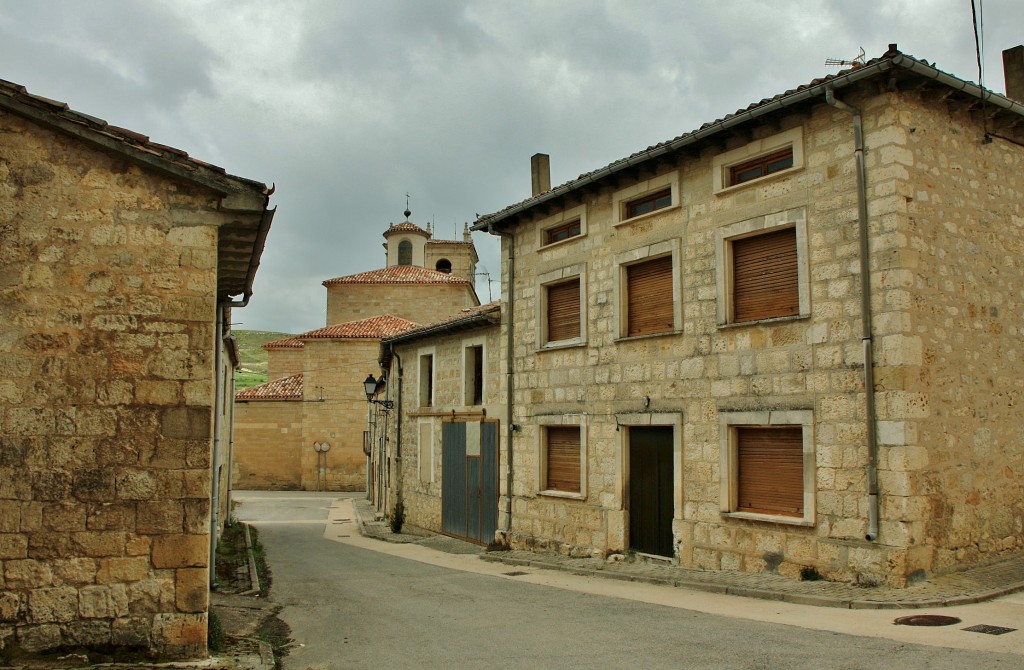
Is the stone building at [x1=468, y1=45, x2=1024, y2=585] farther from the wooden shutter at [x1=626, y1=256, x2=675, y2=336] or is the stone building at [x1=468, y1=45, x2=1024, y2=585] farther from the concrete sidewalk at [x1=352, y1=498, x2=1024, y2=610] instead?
the concrete sidewalk at [x1=352, y1=498, x2=1024, y2=610]

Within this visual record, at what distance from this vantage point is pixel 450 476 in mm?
18000

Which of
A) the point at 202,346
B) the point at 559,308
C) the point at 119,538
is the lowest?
the point at 119,538

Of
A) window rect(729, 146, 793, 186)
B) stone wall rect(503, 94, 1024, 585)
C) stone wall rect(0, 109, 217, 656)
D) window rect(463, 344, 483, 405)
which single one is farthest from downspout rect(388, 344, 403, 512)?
stone wall rect(0, 109, 217, 656)

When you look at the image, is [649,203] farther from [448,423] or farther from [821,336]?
[448,423]

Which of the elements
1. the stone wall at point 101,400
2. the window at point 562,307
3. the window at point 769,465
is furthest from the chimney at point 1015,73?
the stone wall at point 101,400

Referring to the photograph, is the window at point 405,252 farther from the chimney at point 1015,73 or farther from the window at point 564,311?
the chimney at point 1015,73

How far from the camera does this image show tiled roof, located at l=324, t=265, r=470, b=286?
135ft

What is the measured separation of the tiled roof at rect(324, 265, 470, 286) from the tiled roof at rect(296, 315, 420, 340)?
14.8ft

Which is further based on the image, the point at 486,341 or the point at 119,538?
the point at 486,341

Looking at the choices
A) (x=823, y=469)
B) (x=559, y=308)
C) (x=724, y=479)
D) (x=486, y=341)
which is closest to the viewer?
(x=823, y=469)

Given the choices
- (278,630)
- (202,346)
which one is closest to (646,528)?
(278,630)

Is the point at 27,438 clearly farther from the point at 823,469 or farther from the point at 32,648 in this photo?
the point at 823,469

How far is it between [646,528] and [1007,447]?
477cm

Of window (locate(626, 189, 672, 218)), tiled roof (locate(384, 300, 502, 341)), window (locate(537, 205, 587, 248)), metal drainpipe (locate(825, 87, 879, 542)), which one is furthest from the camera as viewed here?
tiled roof (locate(384, 300, 502, 341))
